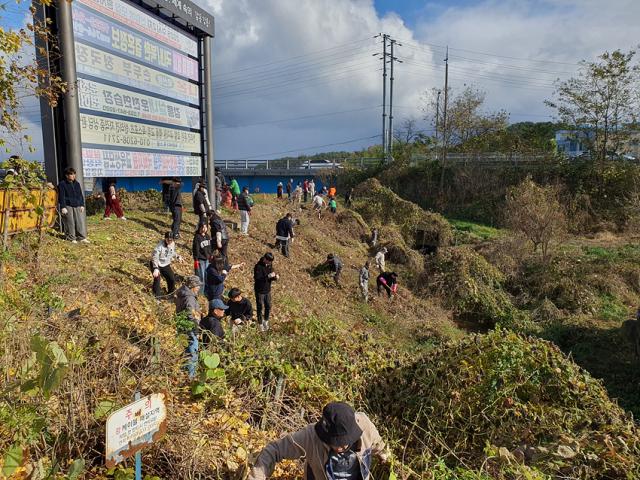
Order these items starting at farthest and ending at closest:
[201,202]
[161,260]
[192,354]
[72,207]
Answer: [201,202] < [72,207] < [161,260] < [192,354]

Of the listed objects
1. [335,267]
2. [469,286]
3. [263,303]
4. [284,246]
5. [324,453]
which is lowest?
[469,286]

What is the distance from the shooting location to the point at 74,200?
8742 mm

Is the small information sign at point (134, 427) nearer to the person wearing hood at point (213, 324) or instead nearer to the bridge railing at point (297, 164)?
the person wearing hood at point (213, 324)

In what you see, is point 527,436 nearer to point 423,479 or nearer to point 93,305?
point 423,479

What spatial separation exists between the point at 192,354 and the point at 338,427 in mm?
2458

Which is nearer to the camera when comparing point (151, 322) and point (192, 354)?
point (192, 354)

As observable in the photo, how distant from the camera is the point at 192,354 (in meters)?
4.80

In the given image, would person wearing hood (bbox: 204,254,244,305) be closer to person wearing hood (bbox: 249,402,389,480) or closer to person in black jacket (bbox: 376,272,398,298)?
person wearing hood (bbox: 249,402,389,480)

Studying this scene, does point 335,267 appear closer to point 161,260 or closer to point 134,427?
point 161,260

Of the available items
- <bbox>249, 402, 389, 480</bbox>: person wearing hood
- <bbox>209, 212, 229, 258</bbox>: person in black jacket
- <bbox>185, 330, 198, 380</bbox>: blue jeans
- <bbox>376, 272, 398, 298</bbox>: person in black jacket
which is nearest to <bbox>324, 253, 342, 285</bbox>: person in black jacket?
<bbox>376, 272, 398, 298</bbox>: person in black jacket

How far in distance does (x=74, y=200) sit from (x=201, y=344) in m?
5.26

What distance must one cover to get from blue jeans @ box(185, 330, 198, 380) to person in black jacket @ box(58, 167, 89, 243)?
16.9 ft

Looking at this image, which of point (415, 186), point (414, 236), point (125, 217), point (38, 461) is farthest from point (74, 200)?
point (415, 186)

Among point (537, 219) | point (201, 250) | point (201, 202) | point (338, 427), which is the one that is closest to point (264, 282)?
point (201, 250)
